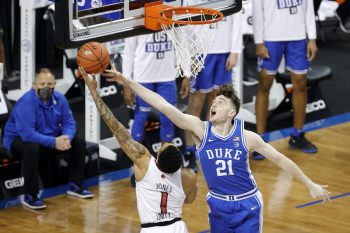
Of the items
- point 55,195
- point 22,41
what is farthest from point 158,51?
point 22,41

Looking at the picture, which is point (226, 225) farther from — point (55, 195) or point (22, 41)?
point (22, 41)

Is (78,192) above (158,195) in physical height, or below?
below

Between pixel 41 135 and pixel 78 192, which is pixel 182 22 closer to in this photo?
pixel 41 135

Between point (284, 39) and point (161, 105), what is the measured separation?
3.92 meters

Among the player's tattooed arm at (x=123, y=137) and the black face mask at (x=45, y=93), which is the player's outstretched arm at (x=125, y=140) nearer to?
the player's tattooed arm at (x=123, y=137)

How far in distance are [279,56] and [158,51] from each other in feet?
5.48

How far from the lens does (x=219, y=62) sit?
11375mm

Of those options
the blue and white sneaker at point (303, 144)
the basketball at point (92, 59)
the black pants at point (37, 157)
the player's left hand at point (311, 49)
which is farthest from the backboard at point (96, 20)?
the blue and white sneaker at point (303, 144)

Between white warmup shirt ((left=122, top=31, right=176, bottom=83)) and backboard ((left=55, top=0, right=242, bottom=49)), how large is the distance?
5.37 feet

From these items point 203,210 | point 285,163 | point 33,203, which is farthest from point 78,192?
point 285,163

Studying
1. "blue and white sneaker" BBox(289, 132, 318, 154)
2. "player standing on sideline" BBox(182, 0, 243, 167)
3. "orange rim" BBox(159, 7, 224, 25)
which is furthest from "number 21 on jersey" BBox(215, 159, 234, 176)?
→ "blue and white sneaker" BBox(289, 132, 318, 154)

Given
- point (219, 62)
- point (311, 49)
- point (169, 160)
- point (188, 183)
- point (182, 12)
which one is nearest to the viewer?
point (169, 160)

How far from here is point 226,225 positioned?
797 centimetres

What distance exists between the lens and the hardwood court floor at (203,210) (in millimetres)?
9734
